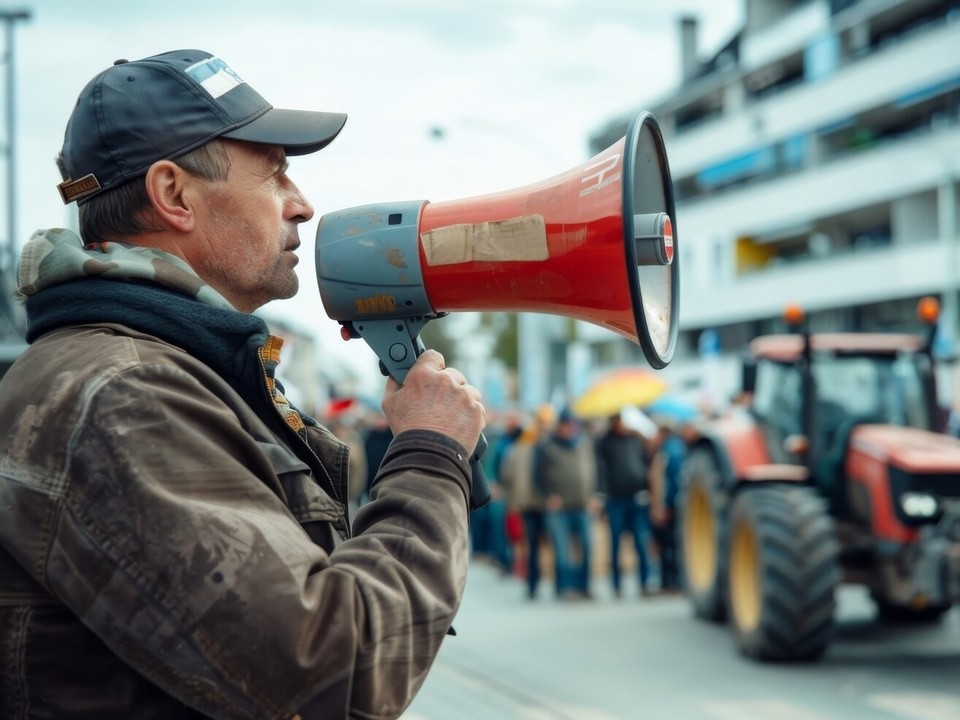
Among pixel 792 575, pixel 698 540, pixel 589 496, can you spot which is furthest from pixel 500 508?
pixel 792 575

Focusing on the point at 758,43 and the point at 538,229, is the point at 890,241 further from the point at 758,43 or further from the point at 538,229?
the point at 538,229

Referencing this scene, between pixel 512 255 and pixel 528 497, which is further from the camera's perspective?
pixel 528 497

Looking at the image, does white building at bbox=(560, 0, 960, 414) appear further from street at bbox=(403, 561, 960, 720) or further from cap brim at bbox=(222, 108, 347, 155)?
cap brim at bbox=(222, 108, 347, 155)

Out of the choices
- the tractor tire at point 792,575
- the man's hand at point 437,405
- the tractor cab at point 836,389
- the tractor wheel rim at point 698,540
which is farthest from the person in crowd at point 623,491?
the man's hand at point 437,405

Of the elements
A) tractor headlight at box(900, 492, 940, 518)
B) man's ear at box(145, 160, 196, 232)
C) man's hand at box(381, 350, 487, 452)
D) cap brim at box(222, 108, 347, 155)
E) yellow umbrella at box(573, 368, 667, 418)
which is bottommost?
tractor headlight at box(900, 492, 940, 518)

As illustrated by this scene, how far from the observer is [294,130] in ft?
6.67

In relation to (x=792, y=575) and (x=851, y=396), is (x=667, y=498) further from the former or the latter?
(x=792, y=575)

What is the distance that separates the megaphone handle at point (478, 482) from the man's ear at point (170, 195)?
54 cm

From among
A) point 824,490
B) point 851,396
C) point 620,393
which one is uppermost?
point 851,396

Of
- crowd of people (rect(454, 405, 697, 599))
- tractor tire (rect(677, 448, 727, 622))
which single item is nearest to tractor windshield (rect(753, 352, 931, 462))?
tractor tire (rect(677, 448, 727, 622))

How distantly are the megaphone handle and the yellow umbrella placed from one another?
44.9ft

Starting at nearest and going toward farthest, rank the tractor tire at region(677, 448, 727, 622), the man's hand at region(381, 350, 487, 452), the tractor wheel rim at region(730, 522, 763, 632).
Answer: the man's hand at region(381, 350, 487, 452), the tractor wheel rim at region(730, 522, 763, 632), the tractor tire at region(677, 448, 727, 622)

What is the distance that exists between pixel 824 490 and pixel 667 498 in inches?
146

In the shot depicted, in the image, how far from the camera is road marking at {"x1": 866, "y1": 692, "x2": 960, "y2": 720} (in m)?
7.56
